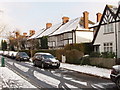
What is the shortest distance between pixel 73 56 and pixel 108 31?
6.69 meters

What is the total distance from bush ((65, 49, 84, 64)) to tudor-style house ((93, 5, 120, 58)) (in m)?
5.31

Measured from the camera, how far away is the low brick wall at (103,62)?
16936 mm

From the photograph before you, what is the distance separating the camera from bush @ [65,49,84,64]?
2200cm

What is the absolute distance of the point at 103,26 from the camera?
26.2m

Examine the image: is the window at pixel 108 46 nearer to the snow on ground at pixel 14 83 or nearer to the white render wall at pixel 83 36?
the white render wall at pixel 83 36

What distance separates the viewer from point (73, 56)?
75.2 ft

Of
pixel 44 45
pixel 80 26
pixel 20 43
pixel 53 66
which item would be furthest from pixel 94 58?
pixel 20 43

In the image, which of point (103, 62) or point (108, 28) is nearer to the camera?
point (103, 62)

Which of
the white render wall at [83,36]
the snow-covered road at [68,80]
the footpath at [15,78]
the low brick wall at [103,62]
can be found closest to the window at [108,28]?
the low brick wall at [103,62]

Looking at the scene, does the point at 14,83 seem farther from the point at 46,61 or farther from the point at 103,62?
the point at 103,62

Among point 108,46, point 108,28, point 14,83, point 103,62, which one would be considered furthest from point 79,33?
point 14,83

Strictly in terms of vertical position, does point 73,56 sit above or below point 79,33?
below

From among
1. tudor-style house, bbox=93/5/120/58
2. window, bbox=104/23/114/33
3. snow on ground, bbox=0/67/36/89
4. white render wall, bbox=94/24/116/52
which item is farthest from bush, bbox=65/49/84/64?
snow on ground, bbox=0/67/36/89

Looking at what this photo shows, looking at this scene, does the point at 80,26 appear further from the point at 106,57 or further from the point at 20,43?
the point at 20,43
